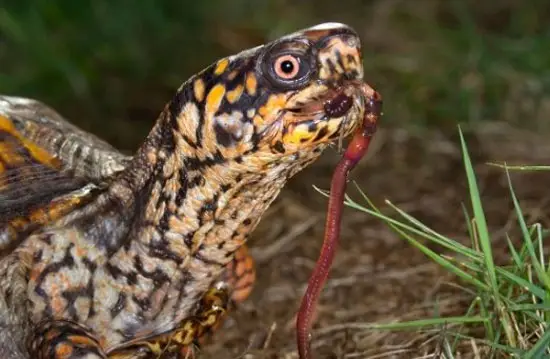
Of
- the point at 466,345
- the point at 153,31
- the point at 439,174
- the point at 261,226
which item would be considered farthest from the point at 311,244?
the point at 153,31

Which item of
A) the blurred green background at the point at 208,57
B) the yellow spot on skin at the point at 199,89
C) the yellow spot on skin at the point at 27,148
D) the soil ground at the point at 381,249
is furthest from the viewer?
the blurred green background at the point at 208,57

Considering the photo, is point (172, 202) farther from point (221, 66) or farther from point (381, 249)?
point (381, 249)

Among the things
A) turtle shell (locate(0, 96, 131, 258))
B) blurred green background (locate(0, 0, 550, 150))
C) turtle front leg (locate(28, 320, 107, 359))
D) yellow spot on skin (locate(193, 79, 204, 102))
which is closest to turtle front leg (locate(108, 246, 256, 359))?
turtle front leg (locate(28, 320, 107, 359))

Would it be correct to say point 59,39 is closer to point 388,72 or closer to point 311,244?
point 388,72

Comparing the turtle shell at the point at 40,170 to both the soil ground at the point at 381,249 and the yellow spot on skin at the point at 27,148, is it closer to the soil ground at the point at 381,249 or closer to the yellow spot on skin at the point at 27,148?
the yellow spot on skin at the point at 27,148

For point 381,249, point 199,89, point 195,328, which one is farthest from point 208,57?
point 199,89

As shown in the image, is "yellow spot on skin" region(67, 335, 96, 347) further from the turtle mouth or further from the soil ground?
the turtle mouth

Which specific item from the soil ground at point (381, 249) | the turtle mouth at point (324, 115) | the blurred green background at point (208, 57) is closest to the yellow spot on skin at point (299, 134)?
the turtle mouth at point (324, 115)
